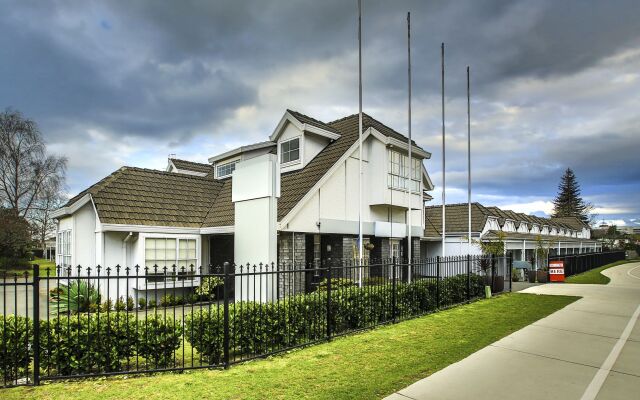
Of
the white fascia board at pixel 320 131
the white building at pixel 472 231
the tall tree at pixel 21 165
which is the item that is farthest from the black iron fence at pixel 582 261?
the tall tree at pixel 21 165

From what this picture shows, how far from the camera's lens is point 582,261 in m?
29.4

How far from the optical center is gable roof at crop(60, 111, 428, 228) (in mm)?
14401

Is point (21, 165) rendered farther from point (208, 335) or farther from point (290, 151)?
point (208, 335)

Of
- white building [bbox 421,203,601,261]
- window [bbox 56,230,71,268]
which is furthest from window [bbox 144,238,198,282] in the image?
white building [bbox 421,203,601,261]

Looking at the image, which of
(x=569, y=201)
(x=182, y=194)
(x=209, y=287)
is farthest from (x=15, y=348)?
(x=569, y=201)

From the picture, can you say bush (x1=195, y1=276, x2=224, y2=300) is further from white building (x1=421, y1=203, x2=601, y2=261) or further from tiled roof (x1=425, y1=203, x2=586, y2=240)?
tiled roof (x1=425, y1=203, x2=586, y2=240)

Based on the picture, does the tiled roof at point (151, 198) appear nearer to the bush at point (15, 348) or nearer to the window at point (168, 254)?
the window at point (168, 254)

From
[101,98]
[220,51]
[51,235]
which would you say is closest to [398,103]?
[220,51]

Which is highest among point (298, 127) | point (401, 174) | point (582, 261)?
point (298, 127)

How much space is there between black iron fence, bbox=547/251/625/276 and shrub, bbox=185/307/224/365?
2278cm

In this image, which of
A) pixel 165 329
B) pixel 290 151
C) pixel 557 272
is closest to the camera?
A: pixel 165 329

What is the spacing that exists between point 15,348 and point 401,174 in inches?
648

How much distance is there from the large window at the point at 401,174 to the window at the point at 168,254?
948 cm

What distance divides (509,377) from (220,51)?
509 inches
